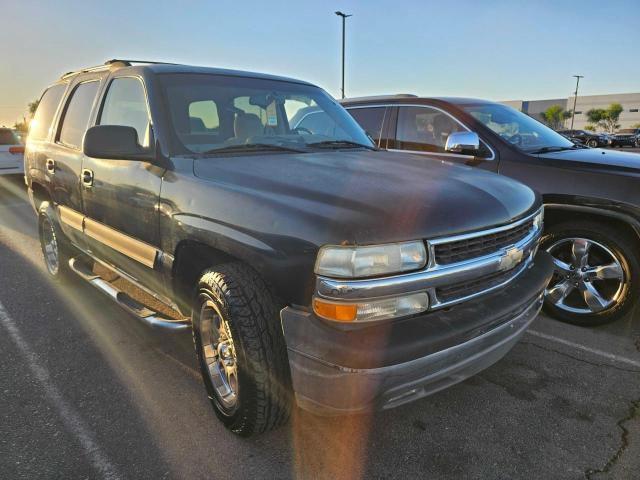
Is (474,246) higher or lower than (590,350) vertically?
higher

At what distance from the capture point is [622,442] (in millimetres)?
2432

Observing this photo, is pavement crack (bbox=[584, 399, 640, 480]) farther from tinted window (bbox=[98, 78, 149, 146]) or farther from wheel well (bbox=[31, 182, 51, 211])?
wheel well (bbox=[31, 182, 51, 211])

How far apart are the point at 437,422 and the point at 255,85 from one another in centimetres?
251

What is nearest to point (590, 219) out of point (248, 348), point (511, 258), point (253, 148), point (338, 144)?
point (511, 258)

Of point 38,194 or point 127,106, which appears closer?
point 127,106

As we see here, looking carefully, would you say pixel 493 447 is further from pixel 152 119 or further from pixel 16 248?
pixel 16 248

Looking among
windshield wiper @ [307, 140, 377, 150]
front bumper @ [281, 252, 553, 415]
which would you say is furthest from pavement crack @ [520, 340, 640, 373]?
windshield wiper @ [307, 140, 377, 150]

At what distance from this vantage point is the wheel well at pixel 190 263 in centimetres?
247

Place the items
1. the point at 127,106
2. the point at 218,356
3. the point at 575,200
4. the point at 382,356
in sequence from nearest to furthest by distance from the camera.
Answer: the point at 382,356 < the point at 218,356 < the point at 127,106 < the point at 575,200

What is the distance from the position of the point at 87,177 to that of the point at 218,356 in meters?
1.87

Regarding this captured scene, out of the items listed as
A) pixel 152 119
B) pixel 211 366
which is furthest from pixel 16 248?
pixel 211 366

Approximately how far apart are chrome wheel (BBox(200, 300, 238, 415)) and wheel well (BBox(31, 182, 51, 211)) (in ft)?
9.81

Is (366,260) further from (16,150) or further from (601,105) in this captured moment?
(601,105)

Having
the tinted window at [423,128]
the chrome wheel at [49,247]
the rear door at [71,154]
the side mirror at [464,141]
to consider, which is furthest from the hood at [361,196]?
the chrome wheel at [49,247]
